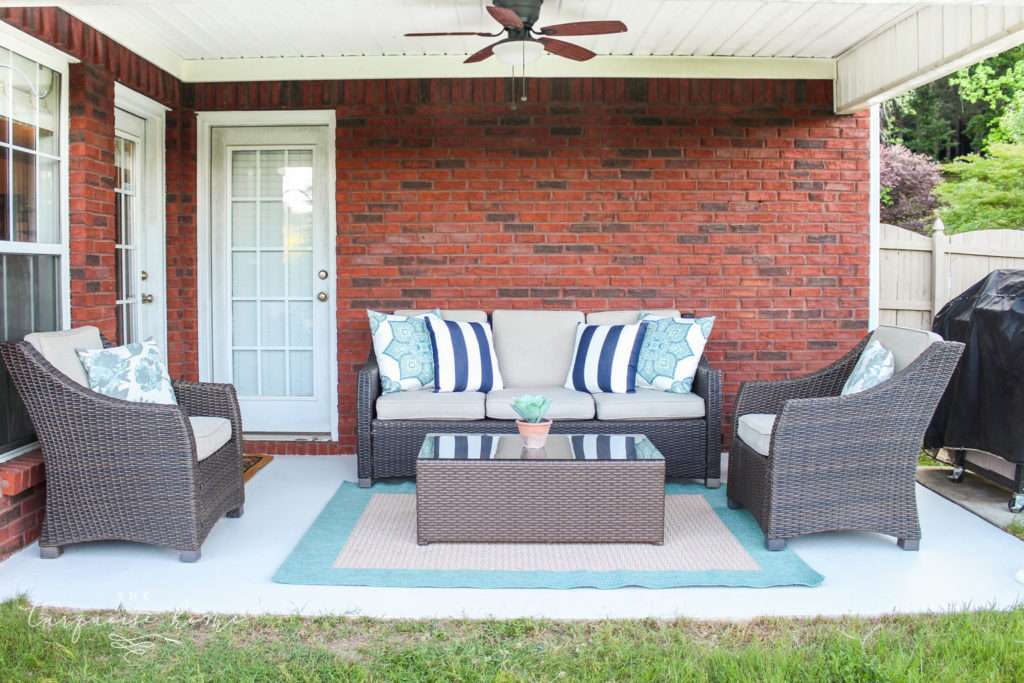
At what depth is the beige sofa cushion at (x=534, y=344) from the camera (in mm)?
5117

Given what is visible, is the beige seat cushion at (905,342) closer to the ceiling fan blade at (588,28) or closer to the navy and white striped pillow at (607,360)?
the navy and white striped pillow at (607,360)

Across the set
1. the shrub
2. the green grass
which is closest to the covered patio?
the green grass

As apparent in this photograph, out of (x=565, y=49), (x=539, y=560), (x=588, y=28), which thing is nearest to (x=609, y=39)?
(x=565, y=49)

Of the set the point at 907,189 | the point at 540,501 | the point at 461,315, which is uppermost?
the point at 907,189

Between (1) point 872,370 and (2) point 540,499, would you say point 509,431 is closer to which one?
(2) point 540,499

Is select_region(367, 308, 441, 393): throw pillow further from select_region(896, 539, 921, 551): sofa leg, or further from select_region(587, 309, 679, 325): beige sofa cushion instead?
select_region(896, 539, 921, 551): sofa leg

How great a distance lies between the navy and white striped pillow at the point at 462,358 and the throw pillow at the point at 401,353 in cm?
6

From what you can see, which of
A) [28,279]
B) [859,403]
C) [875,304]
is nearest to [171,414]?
[28,279]

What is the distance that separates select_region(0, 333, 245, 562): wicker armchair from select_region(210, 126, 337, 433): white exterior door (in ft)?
7.38

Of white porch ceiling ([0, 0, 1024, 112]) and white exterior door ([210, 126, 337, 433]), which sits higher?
white porch ceiling ([0, 0, 1024, 112])

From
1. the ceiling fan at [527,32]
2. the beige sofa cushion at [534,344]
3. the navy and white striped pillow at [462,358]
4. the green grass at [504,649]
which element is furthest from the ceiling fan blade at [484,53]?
the green grass at [504,649]

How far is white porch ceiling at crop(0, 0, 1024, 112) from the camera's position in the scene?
4254mm

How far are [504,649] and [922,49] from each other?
3637 millimetres

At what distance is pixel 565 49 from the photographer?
415 centimetres
